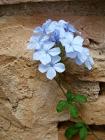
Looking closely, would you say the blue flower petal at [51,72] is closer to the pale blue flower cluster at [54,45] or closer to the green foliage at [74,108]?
the pale blue flower cluster at [54,45]

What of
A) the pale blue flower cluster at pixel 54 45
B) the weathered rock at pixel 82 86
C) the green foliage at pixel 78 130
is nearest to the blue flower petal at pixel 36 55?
the pale blue flower cluster at pixel 54 45

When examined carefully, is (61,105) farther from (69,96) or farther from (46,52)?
(46,52)

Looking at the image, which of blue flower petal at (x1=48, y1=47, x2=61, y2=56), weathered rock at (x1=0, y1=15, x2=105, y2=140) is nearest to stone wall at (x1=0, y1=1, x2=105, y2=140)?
weathered rock at (x1=0, y1=15, x2=105, y2=140)

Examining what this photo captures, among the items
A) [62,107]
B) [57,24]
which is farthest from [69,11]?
[62,107]

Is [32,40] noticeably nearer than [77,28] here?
Yes

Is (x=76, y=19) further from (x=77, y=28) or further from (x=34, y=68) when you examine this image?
(x=34, y=68)

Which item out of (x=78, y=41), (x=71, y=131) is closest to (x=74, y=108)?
(x=71, y=131)

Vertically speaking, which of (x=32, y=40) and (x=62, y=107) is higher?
(x=32, y=40)
